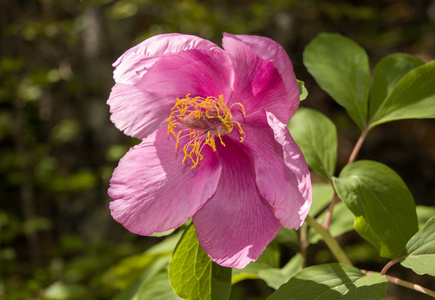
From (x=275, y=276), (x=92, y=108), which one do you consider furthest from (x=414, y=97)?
(x=92, y=108)

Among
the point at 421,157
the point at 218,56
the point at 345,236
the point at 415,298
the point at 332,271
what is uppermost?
the point at 218,56

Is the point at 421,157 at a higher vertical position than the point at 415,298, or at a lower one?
higher

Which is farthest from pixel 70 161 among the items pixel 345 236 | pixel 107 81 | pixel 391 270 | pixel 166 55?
pixel 166 55

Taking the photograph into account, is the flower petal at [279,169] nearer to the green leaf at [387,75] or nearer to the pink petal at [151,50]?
the pink petal at [151,50]

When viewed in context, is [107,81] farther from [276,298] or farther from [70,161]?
[276,298]

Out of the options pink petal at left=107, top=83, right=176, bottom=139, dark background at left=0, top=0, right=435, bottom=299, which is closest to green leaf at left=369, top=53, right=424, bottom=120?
pink petal at left=107, top=83, right=176, bottom=139

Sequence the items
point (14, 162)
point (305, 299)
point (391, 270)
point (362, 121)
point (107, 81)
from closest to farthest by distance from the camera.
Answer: point (305, 299), point (362, 121), point (14, 162), point (391, 270), point (107, 81)

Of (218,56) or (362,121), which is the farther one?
(362,121)

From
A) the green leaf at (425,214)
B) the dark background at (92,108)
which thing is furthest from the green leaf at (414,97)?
the dark background at (92,108)
